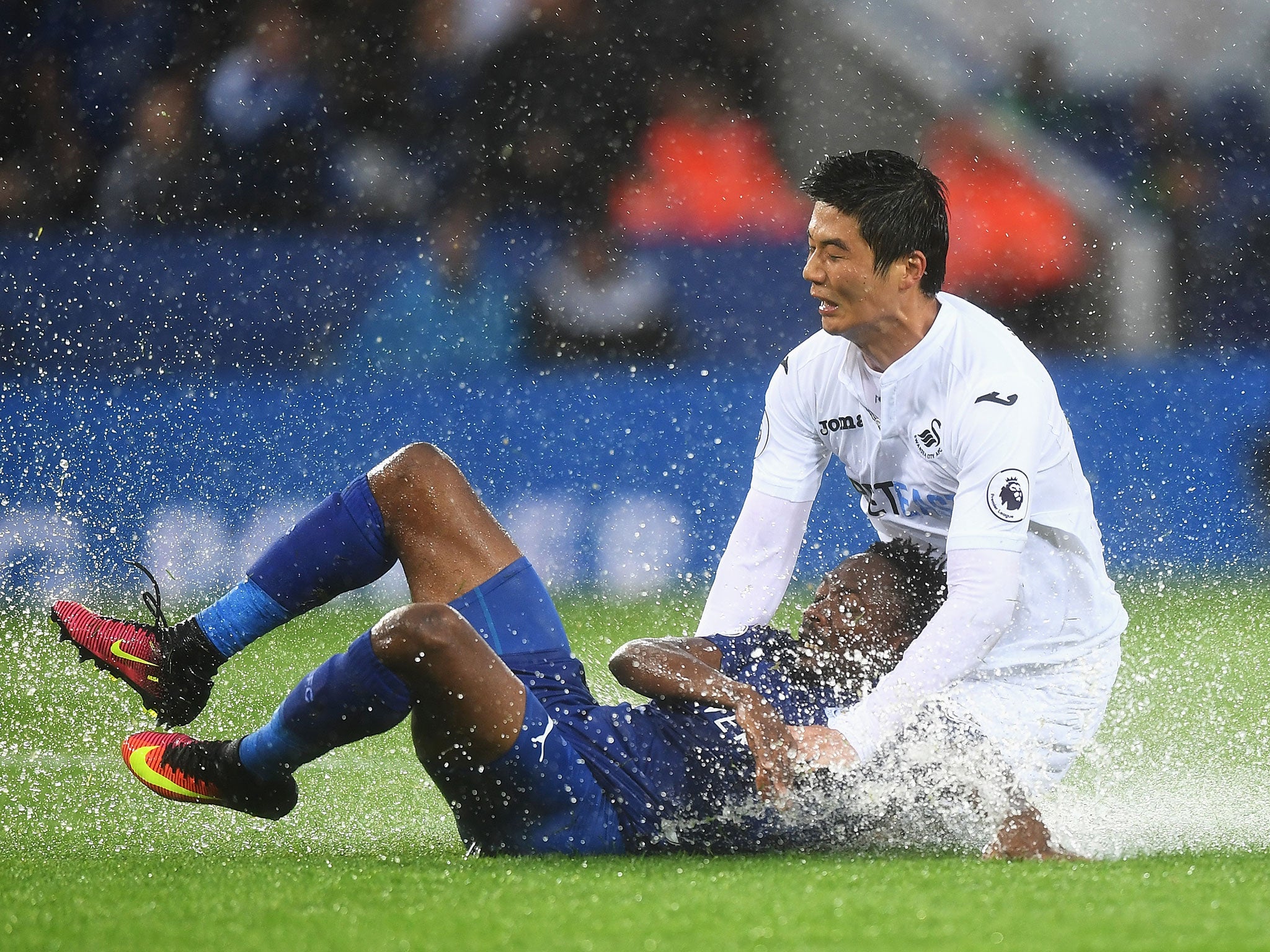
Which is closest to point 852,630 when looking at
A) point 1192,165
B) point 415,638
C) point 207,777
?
point 415,638

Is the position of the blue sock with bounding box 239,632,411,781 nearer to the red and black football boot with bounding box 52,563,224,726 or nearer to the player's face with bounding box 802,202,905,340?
the red and black football boot with bounding box 52,563,224,726

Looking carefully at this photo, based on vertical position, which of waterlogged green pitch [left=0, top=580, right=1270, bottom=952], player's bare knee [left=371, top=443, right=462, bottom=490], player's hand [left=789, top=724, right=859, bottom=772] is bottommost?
waterlogged green pitch [left=0, top=580, right=1270, bottom=952]

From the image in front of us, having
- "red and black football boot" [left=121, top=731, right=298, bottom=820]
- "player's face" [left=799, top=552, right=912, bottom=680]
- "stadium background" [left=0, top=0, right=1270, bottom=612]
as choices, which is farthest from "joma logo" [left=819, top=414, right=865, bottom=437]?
"stadium background" [left=0, top=0, right=1270, bottom=612]

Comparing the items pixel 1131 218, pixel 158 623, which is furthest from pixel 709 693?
pixel 1131 218

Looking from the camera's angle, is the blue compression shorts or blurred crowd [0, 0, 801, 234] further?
blurred crowd [0, 0, 801, 234]

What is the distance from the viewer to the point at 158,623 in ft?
12.1

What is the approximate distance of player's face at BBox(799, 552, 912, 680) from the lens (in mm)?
3396

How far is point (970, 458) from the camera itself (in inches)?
136

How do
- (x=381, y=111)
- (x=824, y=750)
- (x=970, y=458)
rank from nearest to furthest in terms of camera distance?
(x=824, y=750), (x=970, y=458), (x=381, y=111)

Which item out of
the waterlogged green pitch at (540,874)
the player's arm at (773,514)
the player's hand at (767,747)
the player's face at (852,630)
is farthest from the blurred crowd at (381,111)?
the player's hand at (767,747)

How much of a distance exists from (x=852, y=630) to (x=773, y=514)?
0.57 metres

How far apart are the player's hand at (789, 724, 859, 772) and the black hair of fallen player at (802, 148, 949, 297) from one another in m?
1.06

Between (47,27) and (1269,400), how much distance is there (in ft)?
22.3

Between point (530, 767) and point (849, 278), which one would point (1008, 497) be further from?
point (530, 767)
